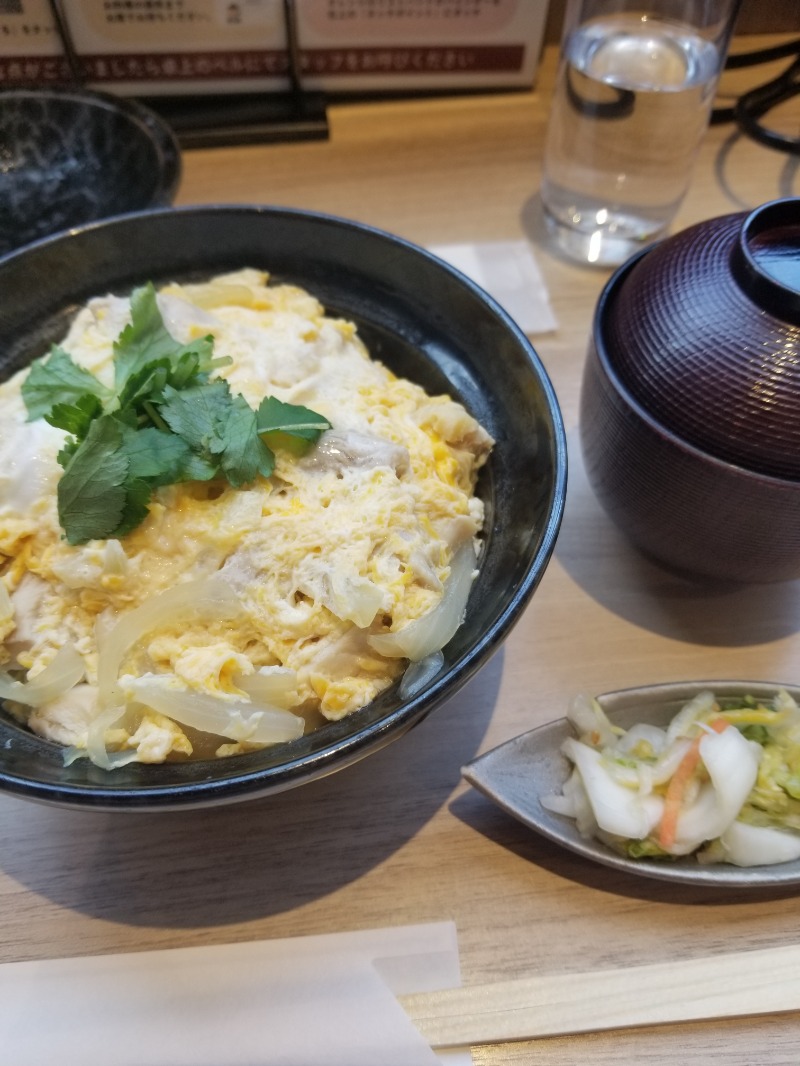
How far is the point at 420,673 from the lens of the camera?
3.09ft

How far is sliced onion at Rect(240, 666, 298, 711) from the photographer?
926mm

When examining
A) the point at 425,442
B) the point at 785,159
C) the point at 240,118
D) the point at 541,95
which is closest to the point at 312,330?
the point at 425,442

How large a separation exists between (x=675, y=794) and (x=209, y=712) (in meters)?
0.60

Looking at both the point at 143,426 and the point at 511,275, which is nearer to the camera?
the point at 143,426

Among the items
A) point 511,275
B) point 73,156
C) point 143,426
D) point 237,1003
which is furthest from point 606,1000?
point 73,156

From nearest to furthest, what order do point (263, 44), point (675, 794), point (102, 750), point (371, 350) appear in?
point (102, 750), point (675, 794), point (371, 350), point (263, 44)

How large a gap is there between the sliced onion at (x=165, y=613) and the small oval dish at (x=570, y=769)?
384 millimetres

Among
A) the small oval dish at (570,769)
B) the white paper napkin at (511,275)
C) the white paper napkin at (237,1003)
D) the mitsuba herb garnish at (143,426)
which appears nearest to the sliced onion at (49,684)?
the mitsuba herb garnish at (143,426)

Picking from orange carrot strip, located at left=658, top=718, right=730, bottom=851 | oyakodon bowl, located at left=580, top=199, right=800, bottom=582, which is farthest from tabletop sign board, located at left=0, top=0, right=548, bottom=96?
orange carrot strip, located at left=658, top=718, right=730, bottom=851

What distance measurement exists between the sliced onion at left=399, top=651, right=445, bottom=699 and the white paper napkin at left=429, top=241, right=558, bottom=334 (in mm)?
979

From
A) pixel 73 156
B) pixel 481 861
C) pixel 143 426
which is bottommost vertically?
pixel 481 861

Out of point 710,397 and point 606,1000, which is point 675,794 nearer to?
point 606,1000

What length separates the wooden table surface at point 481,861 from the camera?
0.95 meters

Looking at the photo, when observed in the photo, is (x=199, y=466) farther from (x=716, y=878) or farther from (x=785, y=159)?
(x=785, y=159)
